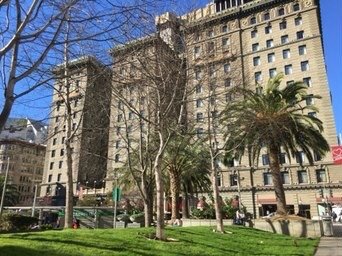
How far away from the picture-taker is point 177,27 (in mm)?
14305

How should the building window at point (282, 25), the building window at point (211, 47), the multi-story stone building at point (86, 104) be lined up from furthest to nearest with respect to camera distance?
the building window at point (282, 25)
the building window at point (211, 47)
the multi-story stone building at point (86, 104)

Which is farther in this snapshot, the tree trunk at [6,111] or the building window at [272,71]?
the building window at [272,71]

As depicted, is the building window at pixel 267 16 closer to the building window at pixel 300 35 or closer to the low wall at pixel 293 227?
the building window at pixel 300 35

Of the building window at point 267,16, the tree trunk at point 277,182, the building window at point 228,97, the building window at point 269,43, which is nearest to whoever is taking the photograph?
the building window at point 228,97

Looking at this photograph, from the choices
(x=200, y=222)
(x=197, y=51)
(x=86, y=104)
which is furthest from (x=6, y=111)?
(x=200, y=222)

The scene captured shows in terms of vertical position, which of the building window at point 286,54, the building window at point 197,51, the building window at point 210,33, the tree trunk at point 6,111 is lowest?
the tree trunk at point 6,111

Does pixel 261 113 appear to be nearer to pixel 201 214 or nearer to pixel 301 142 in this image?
pixel 301 142

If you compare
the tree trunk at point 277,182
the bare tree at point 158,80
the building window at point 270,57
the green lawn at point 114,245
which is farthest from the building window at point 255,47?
the green lawn at point 114,245

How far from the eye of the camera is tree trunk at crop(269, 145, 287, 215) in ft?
80.5

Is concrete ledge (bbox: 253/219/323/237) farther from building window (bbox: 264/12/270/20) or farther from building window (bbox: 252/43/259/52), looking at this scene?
building window (bbox: 264/12/270/20)

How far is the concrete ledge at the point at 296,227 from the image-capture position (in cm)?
2191

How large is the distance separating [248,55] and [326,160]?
21175 millimetres

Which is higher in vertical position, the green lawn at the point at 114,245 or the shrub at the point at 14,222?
the shrub at the point at 14,222

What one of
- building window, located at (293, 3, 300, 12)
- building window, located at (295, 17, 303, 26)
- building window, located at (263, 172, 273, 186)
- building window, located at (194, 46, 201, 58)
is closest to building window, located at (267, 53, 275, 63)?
building window, located at (295, 17, 303, 26)
